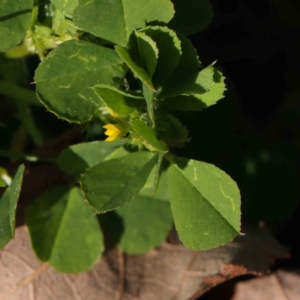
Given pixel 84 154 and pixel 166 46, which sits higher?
pixel 166 46

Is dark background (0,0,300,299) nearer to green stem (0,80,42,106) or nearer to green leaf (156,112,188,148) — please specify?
green stem (0,80,42,106)

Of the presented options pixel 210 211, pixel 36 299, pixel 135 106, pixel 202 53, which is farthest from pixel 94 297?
pixel 202 53

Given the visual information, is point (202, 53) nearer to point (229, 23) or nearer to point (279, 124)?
point (229, 23)

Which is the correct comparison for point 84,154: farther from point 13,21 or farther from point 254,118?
point 254,118

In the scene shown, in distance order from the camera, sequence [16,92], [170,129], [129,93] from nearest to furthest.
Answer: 1. [129,93]
2. [170,129]
3. [16,92]

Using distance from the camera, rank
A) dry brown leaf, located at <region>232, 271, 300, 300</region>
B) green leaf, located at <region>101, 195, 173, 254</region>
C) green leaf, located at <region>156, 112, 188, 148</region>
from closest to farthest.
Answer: green leaf, located at <region>156, 112, 188, 148</region>, green leaf, located at <region>101, 195, 173, 254</region>, dry brown leaf, located at <region>232, 271, 300, 300</region>

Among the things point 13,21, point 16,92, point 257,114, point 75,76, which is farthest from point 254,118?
point 13,21

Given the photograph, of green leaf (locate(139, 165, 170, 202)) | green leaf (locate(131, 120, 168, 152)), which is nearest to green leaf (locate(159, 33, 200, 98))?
green leaf (locate(131, 120, 168, 152))
